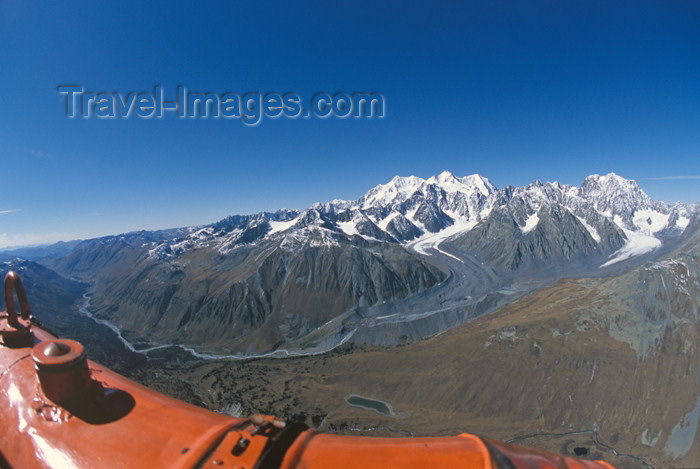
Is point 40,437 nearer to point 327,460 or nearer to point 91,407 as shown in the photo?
point 91,407

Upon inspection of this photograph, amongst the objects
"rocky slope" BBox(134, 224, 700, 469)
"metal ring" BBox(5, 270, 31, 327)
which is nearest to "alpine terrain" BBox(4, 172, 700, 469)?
"rocky slope" BBox(134, 224, 700, 469)

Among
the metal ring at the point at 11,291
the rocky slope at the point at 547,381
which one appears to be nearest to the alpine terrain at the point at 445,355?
the rocky slope at the point at 547,381

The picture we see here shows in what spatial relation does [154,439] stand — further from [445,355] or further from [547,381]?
[445,355]

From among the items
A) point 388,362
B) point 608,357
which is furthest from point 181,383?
point 608,357

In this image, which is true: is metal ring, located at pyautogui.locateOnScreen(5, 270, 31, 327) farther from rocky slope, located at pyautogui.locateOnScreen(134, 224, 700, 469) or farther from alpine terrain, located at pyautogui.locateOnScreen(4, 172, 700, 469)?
rocky slope, located at pyautogui.locateOnScreen(134, 224, 700, 469)

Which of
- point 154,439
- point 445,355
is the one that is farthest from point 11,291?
point 445,355

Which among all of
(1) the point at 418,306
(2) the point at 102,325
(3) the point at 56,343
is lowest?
(2) the point at 102,325

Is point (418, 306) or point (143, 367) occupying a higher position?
point (418, 306)

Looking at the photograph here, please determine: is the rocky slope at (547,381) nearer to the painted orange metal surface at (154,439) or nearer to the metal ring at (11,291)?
the metal ring at (11,291)
